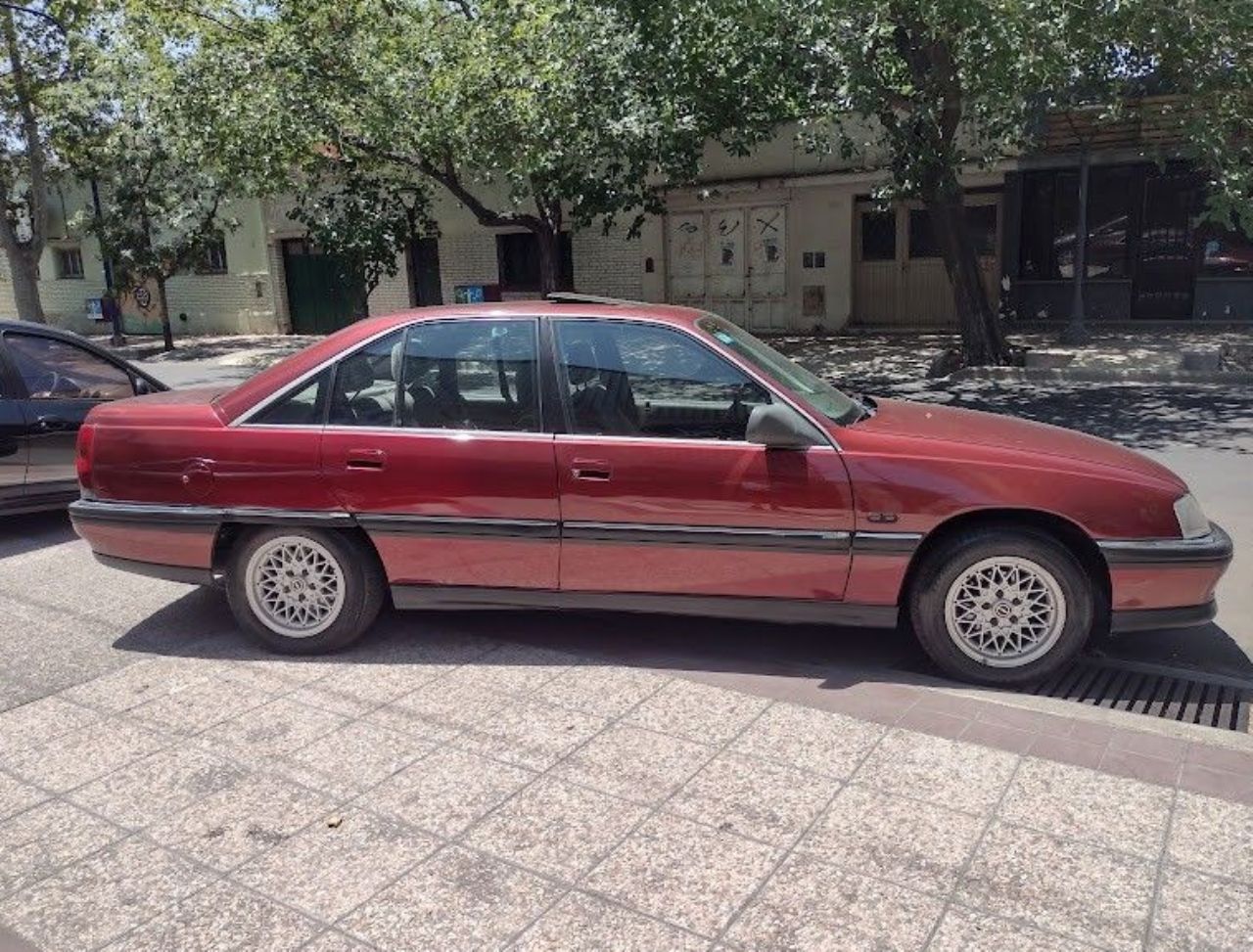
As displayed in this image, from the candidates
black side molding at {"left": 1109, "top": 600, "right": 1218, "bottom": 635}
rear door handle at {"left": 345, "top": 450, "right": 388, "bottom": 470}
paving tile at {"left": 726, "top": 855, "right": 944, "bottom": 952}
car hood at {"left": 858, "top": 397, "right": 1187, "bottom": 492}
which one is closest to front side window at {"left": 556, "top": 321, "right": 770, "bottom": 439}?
car hood at {"left": 858, "top": 397, "right": 1187, "bottom": 492}

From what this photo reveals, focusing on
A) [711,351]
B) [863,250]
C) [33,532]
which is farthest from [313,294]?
[711,351]

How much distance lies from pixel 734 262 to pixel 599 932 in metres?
18.8

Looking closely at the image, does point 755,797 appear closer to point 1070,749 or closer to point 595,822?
point 595,822

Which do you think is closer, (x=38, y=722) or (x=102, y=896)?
(x=102, y=896)

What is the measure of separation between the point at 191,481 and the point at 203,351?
2029cm

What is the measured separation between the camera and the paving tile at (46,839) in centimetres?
311

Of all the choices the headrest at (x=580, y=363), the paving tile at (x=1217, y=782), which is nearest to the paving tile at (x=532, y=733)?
the headrest at (x=580, y=363)

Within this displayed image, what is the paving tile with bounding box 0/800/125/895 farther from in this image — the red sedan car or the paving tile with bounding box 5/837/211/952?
the red sedan car

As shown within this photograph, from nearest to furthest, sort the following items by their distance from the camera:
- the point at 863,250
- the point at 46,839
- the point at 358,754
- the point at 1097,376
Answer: the point at 46,839 → the point at 358,754 → the point at 1097,376 → the point at 863,250

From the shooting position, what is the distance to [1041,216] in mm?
18266

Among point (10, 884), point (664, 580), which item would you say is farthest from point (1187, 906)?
point (10, 884)

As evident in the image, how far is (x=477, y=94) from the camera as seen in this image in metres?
13.8

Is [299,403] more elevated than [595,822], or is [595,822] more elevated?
[299,403]

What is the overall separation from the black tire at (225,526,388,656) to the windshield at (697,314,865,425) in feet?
6.29
